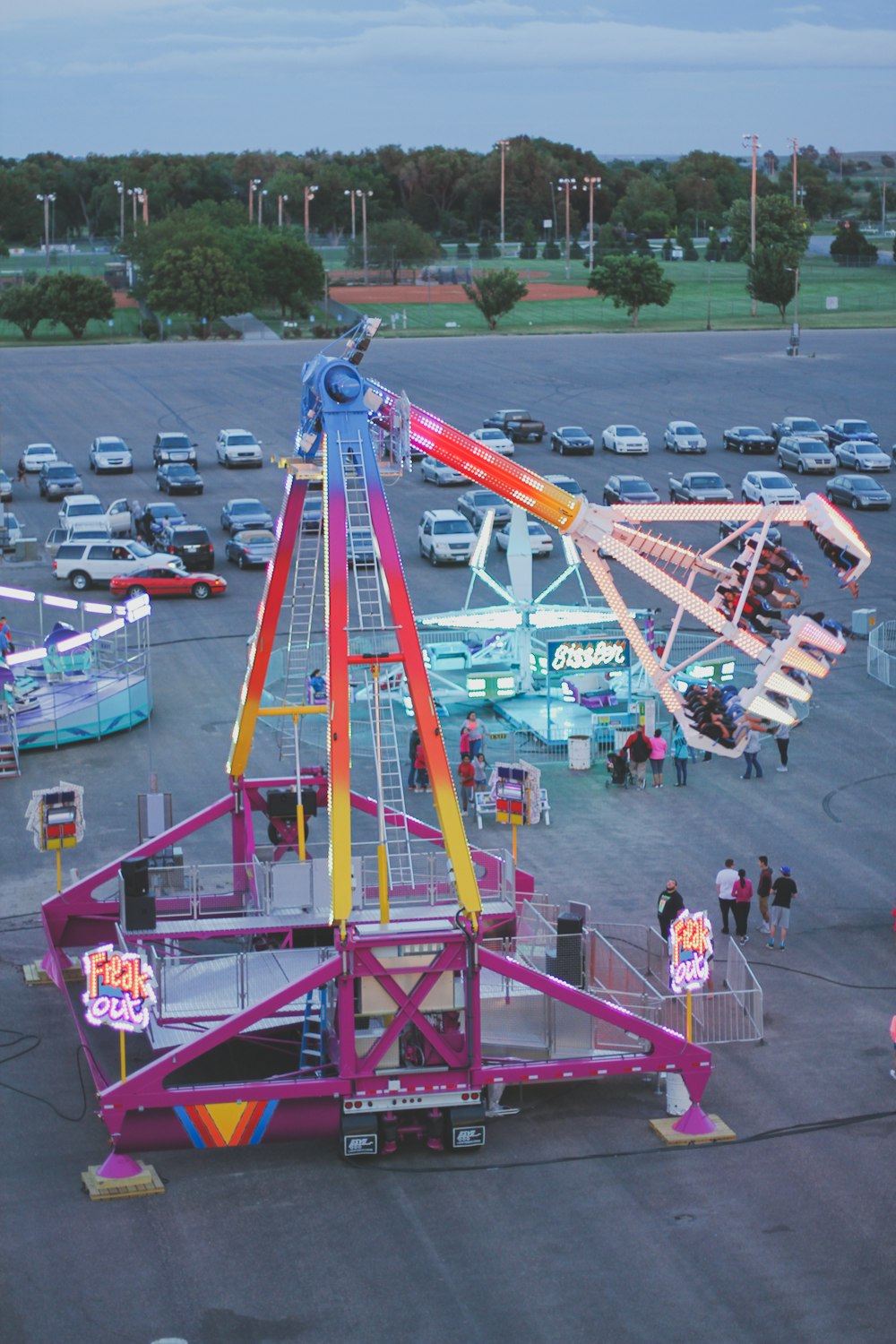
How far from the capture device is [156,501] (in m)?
70.2

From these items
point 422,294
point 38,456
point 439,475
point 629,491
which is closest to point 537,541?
point 629,491

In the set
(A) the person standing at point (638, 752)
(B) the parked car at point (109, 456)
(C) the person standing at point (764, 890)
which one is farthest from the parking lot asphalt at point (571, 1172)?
(B) the parked car at point (109, 456)

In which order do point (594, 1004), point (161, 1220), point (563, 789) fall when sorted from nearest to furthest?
point (161, 1220) → point (594, 1004) → point (563, 789)

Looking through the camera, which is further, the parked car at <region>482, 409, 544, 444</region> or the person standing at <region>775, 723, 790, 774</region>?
the parked car at <region>482, 409, 544, 444</region>

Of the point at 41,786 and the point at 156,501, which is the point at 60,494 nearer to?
the point at 156,501

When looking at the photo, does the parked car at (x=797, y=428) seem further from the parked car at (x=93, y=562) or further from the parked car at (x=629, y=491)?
the parked car at (x=93, y=562)

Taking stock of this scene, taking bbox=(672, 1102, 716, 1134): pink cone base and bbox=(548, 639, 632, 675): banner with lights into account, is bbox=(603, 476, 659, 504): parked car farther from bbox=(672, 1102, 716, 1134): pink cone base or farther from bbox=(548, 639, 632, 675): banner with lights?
bbox=(672, 1102, 716, 1134): pink cone base

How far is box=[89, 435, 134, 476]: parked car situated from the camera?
7612cm

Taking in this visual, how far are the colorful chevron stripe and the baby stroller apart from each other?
15753 millimetres

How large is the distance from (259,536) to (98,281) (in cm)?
7025

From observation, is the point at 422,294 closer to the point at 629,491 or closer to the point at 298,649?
the point at 629,491

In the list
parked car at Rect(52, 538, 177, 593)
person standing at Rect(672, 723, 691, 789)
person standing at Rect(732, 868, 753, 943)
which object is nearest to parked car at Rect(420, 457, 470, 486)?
parked car at Rect(52, 538, 177, 593)

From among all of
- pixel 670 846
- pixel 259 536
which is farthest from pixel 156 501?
pixel 670 846

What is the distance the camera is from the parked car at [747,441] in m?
79.0
